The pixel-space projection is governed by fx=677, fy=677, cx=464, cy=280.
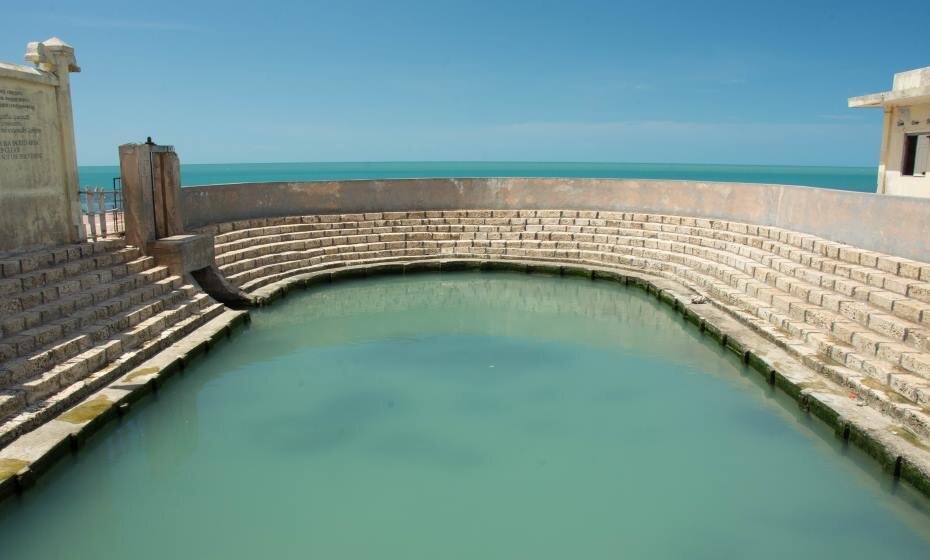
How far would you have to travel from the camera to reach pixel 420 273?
1288 cm

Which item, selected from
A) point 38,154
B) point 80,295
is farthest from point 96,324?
point 38,154

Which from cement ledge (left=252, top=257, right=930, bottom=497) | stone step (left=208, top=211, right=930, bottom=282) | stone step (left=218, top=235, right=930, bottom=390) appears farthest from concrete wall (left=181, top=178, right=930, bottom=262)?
cement ledge (left=252, top=257, right=930, bottom=497)

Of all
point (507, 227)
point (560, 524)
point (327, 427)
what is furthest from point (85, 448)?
point (507, 227)

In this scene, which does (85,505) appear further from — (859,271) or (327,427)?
(859,271)

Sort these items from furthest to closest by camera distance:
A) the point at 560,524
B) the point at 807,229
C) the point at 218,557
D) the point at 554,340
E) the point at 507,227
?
the point at 507,227 → the point at 807,229 → the point at 554,340 → the point at 560,524 → the point at 218,557

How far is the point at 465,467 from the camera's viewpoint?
5.34m

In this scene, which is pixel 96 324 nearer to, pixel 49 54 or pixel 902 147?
pixel 49 54

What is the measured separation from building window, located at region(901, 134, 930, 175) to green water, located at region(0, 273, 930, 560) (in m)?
7.05

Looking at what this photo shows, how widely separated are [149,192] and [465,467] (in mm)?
6359

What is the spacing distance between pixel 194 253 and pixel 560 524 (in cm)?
680

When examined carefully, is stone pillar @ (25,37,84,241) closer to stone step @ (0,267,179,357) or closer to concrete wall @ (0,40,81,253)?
concrete wall @ (0,40,81,253)

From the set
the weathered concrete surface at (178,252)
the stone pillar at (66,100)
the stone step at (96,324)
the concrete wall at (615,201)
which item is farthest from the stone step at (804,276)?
the stone pillar at (66,100)

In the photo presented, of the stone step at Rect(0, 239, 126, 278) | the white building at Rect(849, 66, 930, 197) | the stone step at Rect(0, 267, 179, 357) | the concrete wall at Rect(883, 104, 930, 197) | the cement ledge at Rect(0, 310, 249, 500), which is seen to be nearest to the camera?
the cement ledge at Rect(0, 310, 249, 500)

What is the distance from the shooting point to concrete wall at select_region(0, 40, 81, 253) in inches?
295
